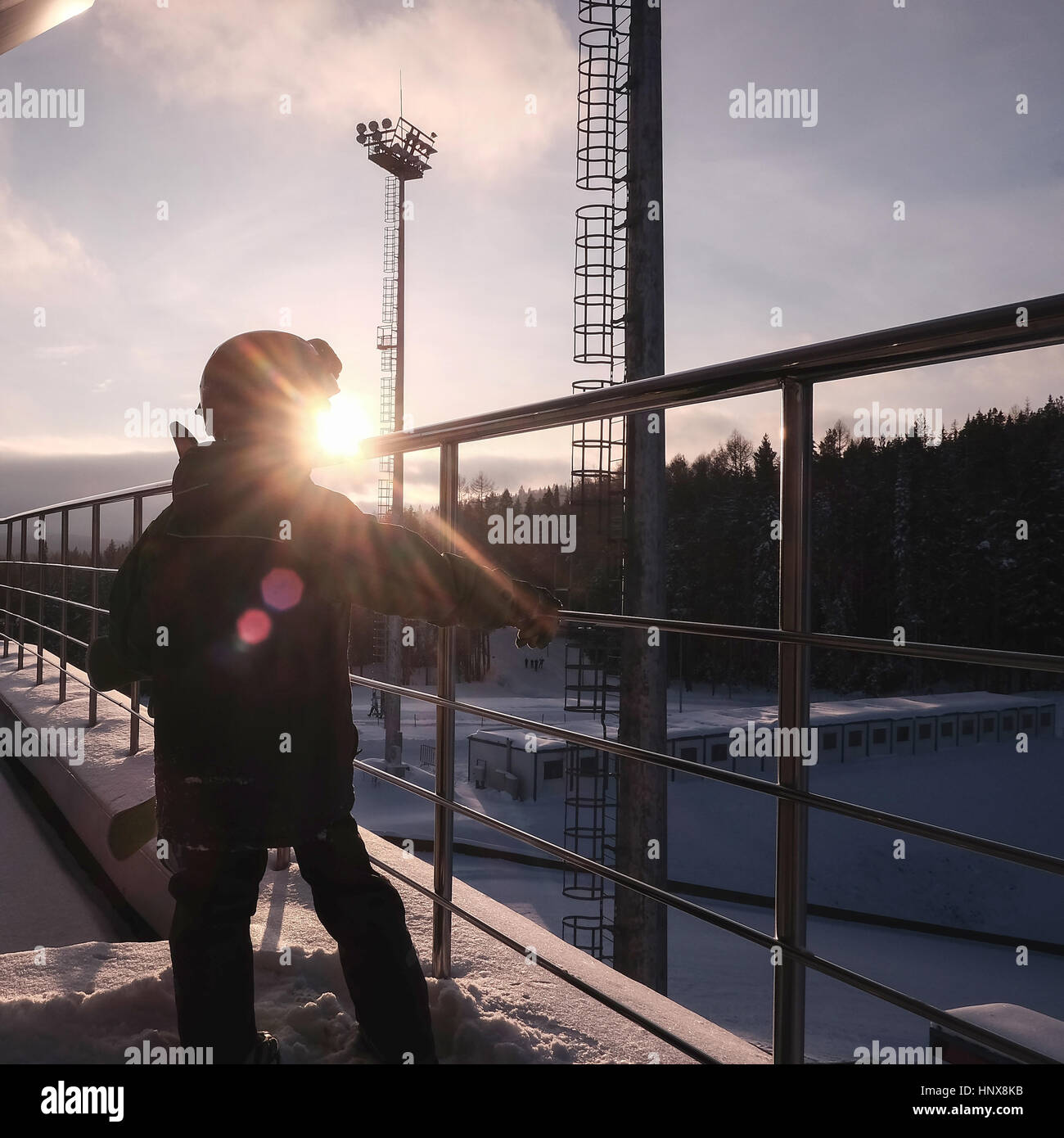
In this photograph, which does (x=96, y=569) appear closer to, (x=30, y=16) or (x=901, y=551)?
(x=30, y=16)

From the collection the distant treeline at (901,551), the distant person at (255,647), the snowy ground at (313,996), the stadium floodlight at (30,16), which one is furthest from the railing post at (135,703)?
the distant treeline at (901,551)

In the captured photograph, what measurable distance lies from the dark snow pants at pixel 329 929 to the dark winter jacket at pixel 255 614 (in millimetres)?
69

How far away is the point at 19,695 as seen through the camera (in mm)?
5051

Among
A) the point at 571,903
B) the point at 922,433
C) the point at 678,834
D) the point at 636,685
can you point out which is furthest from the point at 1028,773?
the point at 636,685

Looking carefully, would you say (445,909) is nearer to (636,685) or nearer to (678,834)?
(636,685)

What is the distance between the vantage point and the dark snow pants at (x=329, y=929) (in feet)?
4.18

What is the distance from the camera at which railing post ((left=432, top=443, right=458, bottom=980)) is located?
1.74m

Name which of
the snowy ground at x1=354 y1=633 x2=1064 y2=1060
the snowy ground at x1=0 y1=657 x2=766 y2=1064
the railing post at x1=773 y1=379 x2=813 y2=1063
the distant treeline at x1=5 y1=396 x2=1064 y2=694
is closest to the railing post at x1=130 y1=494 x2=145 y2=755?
the snowy ground at x1=0 y1=657 x2=766 y2=1064

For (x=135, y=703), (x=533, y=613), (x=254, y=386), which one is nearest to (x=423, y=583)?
(x=533, y=613)

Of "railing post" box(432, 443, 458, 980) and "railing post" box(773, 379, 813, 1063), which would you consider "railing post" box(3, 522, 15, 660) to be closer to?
Answer: "railing post" box(432, 443, 458, 980)

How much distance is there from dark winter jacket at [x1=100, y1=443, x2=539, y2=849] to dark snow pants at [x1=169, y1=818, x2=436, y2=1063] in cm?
7

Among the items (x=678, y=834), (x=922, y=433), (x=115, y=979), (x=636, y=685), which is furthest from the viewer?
(x=922, y=433)

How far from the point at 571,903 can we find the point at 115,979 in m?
17.5

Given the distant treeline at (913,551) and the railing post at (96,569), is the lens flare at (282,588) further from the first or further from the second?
the distant treeline at (913,551)
